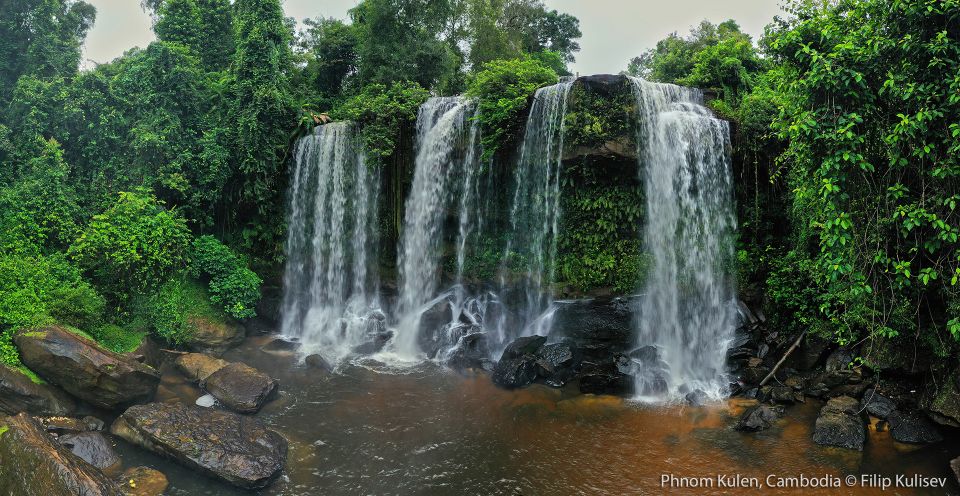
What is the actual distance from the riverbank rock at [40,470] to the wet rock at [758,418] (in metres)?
8.73

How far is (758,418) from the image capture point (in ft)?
27.2

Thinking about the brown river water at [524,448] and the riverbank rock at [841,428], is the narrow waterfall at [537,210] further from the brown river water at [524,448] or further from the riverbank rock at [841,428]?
the riverbank rock at [841,428]

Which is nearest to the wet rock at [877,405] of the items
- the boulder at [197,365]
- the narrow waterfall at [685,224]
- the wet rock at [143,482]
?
the narrow waterfall at [685,224]

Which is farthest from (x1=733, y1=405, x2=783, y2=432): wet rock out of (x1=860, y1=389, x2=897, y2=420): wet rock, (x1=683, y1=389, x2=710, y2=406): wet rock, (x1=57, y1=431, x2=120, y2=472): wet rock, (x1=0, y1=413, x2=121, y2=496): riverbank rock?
(x1=57, y1=431, x2=120, y2=472): wet rock

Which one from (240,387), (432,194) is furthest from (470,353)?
(240,387)

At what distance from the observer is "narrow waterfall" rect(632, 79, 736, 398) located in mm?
10969

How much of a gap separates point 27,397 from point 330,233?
7.52 m

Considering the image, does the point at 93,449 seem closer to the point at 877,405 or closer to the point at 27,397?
the point at 27,397

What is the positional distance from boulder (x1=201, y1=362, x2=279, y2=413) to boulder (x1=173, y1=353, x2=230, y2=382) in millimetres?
290

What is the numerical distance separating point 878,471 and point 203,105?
1666cm

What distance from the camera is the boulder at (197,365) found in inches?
394

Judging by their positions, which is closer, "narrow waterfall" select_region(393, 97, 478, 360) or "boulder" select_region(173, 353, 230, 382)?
"boulder" select_region(173, 353, 230, 382)

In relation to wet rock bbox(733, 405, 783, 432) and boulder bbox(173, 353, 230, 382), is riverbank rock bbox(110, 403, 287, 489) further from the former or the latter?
wet rock bbox(733, 405, 783, 432)

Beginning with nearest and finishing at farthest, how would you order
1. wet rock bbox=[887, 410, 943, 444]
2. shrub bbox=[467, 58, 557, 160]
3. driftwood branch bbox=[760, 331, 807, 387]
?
1. wet rock bbox=[887, 410, 943, 444]
2. driftwood branch bbox=[760, 331, 807, 387]
3. shrub bbox=[467, 58, 557, 160]
